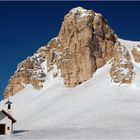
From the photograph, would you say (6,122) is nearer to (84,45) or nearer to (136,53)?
(136,53)

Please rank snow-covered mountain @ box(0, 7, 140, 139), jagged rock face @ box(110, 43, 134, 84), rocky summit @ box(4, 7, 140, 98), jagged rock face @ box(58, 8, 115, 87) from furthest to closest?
jagged rock face @ box(58, 8, 115, 87)
rocky summit @ box(4, 7, 140, 98)
jagged rock face @ box(110, 43, 134, 84)
snow-covered mountain @ box(0, 7, 140, 139)

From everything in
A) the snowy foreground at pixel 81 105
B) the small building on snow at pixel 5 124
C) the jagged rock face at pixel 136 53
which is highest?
the jagged rock face at pixel 136 53

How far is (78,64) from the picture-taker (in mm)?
143625

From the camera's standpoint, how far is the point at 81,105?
371 ft

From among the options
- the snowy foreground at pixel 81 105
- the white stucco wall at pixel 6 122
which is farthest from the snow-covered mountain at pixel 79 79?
the white stucco wall at pixel 6 122

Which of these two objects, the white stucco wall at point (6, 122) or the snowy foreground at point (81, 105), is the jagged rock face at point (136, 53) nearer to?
the snowy foreground at point (81, 105)

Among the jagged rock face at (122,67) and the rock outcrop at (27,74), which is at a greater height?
the rock outcrop at (27,74)

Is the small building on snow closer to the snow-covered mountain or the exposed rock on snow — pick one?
the snow-covered mountain

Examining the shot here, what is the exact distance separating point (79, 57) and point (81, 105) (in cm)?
3350

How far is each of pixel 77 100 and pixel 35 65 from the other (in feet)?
169

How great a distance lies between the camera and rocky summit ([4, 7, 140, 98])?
432 feet

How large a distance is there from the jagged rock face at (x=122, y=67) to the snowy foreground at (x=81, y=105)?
6.02 feet

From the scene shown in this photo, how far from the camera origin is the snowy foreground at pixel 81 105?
8500cm

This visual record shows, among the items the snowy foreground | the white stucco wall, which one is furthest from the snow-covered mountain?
the white stucco wall
